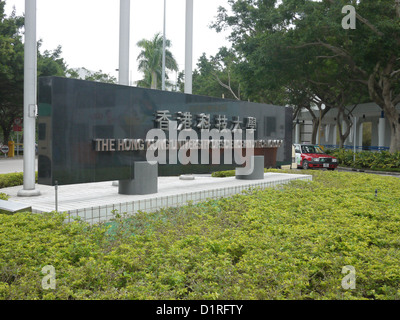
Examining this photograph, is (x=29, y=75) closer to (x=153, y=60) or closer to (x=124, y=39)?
(x=124, y=39)

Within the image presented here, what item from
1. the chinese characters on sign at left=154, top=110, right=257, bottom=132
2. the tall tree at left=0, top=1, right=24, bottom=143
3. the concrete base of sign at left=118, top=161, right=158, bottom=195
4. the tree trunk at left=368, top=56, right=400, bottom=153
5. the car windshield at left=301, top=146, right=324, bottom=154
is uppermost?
the tall tree at left=0, top=1, right=24, bottom=143

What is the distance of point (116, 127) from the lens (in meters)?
8.51

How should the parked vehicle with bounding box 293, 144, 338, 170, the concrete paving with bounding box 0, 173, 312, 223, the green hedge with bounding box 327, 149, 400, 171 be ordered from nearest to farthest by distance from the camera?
the concrete paving with bounding box 0, 173, 312, 223 → the green hedge with bounding box 327, 149, 400, 171 → the parked vehicle with bounding box 293, 144, 338, 170

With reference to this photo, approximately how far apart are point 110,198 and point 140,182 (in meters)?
0.86

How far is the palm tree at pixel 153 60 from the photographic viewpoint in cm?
3231

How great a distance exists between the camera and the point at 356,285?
12.4 feet

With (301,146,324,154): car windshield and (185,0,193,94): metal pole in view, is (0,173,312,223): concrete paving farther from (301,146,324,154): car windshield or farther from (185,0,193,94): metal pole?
(301,146,324,154): car windshield

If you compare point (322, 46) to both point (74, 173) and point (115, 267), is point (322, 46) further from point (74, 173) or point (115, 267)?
point (115, 267)

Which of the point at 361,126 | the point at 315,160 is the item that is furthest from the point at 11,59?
the point at 361,126

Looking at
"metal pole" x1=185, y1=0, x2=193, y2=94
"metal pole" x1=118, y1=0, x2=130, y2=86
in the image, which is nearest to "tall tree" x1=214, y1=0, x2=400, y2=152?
"metal pole" x1=185, y1=0, x2=193, y2=94

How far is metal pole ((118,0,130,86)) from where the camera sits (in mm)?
10594

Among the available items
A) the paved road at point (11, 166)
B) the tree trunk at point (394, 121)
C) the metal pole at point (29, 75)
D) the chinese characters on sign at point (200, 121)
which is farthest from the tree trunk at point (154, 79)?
the metal pole at point (29, 75)

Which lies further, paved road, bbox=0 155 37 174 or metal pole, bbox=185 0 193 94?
paved road, bbox=0 155 37 174

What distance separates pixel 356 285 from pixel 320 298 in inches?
19.7
